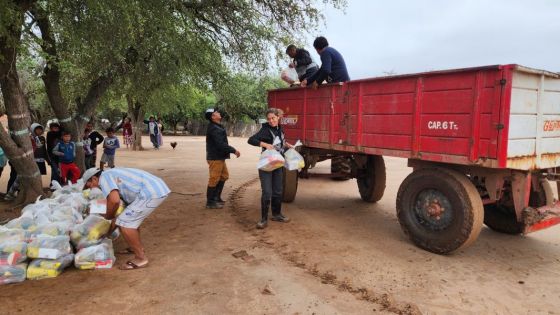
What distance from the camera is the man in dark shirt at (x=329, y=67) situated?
20.7ft

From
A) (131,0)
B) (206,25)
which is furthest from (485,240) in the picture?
(206,25)

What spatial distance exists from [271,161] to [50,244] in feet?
8.94

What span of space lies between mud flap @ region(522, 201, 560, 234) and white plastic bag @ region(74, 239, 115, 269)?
429 centimetres

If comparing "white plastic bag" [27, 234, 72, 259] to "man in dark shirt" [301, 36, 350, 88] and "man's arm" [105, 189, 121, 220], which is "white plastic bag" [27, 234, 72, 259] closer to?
"man's arm" [105, 189, 121, 220]

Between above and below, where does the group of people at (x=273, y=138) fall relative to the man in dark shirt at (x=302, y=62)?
below

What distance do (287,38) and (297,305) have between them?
653 cm

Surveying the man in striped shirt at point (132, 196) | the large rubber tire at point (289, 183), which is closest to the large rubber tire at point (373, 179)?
the large rubber tire at point (289, 183)

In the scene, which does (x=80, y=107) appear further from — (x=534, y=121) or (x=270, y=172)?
(x=534, y=121)

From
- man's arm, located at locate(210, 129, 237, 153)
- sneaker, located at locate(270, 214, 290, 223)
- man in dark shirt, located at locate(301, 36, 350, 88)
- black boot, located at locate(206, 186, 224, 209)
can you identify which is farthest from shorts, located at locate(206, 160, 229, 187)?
man in dark shirt, located at locate(301, 36, 350, 88)

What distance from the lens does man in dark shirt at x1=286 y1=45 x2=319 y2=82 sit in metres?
7.38

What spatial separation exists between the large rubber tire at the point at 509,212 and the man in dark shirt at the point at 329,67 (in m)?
2.79

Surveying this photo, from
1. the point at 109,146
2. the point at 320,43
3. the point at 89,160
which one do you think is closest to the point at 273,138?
the point at 320,43

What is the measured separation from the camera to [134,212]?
4.07 meters

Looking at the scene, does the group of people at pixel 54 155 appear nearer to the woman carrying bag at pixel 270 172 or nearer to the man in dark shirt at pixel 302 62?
the woman carrying bag at pixel 270 172
